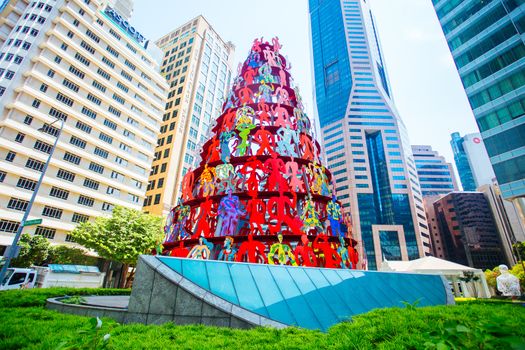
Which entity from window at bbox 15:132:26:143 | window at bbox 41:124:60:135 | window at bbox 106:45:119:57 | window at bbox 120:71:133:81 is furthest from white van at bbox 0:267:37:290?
window at bbox 106:45:119:57

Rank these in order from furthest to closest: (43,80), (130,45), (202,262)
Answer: (130,45) < (43,80) < (202,262)

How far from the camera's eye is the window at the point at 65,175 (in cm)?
3482

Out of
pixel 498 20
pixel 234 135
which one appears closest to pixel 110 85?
pixel 234 135

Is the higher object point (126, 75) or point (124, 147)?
point (126, 75)

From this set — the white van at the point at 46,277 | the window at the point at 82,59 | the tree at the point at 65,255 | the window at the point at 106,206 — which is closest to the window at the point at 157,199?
the window at the point at 106,206

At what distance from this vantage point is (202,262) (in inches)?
368

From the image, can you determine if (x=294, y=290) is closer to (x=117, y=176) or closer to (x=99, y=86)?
(x=117, y=176)

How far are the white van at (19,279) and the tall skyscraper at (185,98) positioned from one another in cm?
2321

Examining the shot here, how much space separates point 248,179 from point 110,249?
18.9 metres

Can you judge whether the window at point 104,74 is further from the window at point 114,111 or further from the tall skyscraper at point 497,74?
the tall skyscraper at point 497,74

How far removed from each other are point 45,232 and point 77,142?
41.3 feet

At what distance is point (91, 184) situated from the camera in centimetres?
3772

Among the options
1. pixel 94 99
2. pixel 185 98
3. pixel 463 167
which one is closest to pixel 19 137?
pixel 94 99

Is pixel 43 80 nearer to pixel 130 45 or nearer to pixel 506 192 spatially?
pixel 130 45
